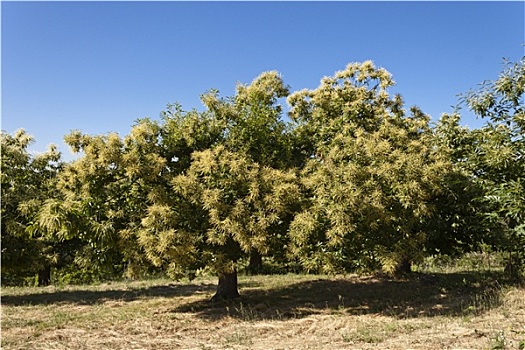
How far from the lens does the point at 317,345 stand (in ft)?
21.4

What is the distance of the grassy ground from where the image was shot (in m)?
6.69

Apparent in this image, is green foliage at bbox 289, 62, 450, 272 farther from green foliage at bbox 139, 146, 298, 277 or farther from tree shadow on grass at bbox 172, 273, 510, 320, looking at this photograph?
tree shadow on grass at bbox 172, 273, 510, 320

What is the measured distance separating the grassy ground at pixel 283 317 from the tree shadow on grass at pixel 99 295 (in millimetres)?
33

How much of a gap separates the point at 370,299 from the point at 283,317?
123 inches

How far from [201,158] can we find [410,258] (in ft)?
16.3

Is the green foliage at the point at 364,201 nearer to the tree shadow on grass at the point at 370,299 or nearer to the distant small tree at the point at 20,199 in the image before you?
the tree shadow on grass at the point at 370,299

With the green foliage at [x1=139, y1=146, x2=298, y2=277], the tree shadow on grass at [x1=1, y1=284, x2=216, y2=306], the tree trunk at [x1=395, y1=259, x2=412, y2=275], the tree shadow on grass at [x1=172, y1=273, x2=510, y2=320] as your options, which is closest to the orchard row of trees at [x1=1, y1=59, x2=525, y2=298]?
the green foliage at [x1=139, y1=146, x2=298, y2=277]

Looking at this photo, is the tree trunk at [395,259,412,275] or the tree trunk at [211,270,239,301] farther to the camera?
the tree trunk at [395,259,412,275]

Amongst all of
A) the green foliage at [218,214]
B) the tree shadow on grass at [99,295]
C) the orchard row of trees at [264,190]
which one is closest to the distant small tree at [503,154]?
the orchard row of trees at [264,190]

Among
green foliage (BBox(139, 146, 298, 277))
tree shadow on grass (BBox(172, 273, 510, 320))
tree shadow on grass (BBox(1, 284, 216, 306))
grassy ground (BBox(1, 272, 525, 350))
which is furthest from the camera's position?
tree shadow on grass (BBox(1, 284, 216, 306))

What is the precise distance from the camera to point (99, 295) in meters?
13.0

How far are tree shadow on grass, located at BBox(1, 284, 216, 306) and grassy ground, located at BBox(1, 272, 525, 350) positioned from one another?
33mm

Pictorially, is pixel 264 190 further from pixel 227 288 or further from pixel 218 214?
pixel 227 288

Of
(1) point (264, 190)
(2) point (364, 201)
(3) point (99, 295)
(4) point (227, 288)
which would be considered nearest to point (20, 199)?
(3) point (99, 295)
